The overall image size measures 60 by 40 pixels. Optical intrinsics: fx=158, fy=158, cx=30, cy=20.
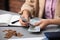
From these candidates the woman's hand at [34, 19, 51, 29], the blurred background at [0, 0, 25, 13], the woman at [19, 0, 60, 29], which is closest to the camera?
the woman's hand at [34, 19, 51, 29]

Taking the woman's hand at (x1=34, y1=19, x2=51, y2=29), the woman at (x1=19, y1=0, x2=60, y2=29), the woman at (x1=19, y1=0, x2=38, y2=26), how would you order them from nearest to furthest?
the woman's hand at (x1=34, y1=19, x2=51, y2=29) < the woman at (x1=19, y1=0, x2=60, y2=29) < the woman at (x1=19, y1=0, x2=38, y2=26)

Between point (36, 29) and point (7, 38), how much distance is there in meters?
0.23

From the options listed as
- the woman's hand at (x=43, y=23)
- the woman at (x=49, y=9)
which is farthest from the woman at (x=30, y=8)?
the woman's hand at (x=43, y=23)

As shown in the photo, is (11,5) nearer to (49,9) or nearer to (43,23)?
(49,9)

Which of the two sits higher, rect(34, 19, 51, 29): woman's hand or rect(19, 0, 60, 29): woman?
rect(19, 0, 60, 29): woman

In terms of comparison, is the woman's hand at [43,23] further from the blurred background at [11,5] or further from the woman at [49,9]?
the blurred background at [11,5]

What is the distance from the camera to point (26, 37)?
1.08 m

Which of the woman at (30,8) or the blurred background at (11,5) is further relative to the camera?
the blurred background at (11,5)

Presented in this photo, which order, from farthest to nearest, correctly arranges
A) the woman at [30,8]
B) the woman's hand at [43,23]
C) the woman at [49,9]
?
the woman at [30,8] < the woman at [49,9] < the woman's hand at [43,23]

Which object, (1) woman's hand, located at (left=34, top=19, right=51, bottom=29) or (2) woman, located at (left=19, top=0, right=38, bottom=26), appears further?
(2) woman, located at (left=19, top=0, right=38, bottom=26)

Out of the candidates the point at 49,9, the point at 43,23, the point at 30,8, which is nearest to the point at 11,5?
the point at 30,8

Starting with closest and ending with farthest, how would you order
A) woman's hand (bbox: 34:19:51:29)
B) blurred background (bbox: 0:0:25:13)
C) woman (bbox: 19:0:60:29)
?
woman's hand (bbox: 34:19:51:29) < woman (bbox: 19:0:60:29) < blurred background (bbox: 0:0:25:13)

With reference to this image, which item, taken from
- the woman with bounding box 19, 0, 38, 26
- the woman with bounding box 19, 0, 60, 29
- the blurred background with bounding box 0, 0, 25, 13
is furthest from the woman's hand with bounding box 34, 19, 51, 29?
the blurred background with bounding box 0, 0, 25, 13

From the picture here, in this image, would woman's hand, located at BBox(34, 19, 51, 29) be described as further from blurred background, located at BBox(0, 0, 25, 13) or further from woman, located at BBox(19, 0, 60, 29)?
blurred background, located at BBox(0, 0, 25, 13)
